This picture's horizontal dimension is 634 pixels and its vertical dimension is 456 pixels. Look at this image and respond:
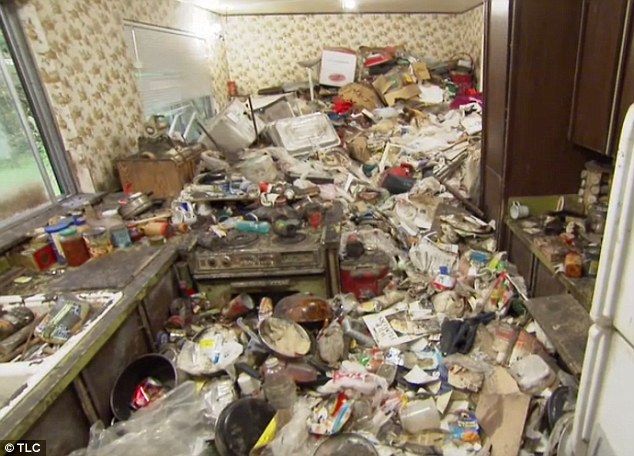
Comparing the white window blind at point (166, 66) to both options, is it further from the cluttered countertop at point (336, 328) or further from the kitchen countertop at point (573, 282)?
the kitchen countertop at point (573, 282)

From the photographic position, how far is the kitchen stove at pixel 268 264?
207cm

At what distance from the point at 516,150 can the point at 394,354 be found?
1349mm

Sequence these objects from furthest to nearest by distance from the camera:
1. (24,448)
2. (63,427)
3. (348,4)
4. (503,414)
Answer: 1. (348,4)
2. (503,414)
3. (63,427)
4. (24,448)

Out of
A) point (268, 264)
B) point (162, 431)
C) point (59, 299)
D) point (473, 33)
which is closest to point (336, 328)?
point (268, 264)

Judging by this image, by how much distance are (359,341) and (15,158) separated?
7.32 ft

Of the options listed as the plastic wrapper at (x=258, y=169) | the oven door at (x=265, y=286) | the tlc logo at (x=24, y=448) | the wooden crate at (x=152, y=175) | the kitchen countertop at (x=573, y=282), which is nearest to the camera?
the tlc logo at (x=24, y=448)

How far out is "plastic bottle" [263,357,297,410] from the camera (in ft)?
5.42

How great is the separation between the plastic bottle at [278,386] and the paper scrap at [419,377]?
0.52 meters

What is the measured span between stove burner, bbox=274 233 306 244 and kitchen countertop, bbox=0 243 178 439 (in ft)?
1.81

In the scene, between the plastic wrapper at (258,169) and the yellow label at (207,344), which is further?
the plastic wrapper at (258,169)

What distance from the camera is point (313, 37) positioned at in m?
6.43

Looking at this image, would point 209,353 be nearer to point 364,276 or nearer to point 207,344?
point 207,344

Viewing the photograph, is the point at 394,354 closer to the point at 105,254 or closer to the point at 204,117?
the point at 105,254

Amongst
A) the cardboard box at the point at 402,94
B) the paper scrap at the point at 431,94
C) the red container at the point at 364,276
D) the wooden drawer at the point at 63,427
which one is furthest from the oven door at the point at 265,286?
the paper scrap at the point at 431,94
